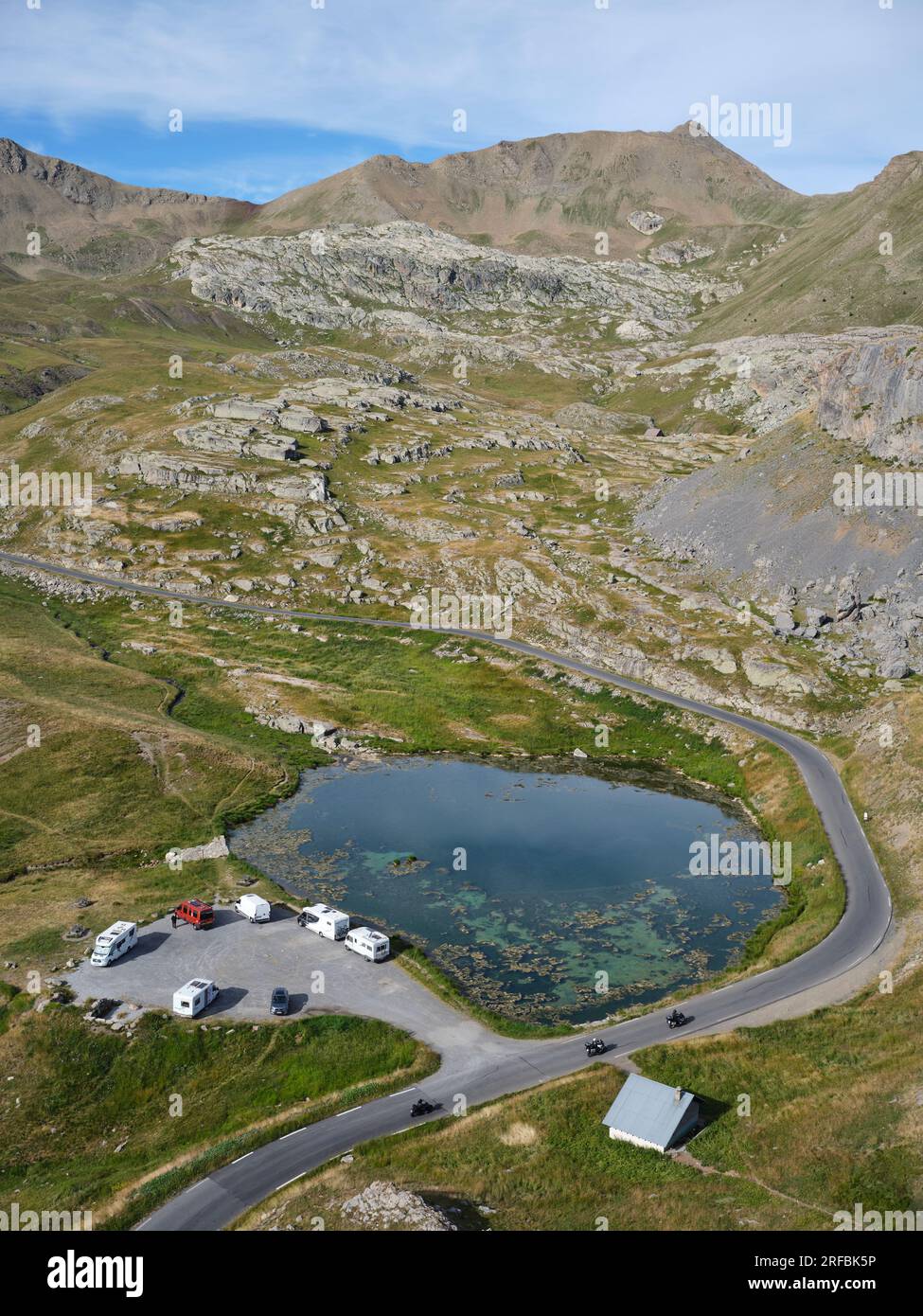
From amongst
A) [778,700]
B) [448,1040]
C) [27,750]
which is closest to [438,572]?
[778,700]

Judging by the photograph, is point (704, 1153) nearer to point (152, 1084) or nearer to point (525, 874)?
point (152, 1084)

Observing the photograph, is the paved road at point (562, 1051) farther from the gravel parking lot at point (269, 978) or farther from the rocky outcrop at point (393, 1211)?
the rocky outcrop at point (393, 1211)

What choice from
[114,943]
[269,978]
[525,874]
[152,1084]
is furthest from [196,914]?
[525,874]

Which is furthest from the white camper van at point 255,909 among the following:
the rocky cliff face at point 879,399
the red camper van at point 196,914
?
the rocky cliff face at point 879,399

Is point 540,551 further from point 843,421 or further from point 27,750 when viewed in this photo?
point 27,750

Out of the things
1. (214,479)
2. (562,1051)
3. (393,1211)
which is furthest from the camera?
(214,479)

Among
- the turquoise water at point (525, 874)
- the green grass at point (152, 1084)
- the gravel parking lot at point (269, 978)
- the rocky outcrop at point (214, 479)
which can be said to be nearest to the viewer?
the green grass at point (152, 1084)
